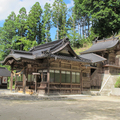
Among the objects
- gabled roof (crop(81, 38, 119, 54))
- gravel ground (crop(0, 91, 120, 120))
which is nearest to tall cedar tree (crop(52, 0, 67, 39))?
gabled roof (crop(81, 38, 119, 54))

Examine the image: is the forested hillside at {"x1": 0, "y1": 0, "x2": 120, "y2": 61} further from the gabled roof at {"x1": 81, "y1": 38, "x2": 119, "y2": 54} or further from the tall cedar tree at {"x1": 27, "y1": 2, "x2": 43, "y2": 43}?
the gabled roof at {"x1": 81, "y1": 38, "x2": 119, "y2": 54}

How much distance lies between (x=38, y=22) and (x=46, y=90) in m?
30.3

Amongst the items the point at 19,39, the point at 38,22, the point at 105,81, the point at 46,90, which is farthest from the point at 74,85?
the point at 38,22

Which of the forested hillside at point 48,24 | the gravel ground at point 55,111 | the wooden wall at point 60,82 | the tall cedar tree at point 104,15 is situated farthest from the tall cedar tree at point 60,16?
the gravel ground at point 55,111

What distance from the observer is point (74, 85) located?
61.5 feet

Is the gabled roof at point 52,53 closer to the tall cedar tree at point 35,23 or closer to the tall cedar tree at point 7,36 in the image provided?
the tall cedar tree at point 7,36

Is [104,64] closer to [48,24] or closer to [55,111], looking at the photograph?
[55,111]

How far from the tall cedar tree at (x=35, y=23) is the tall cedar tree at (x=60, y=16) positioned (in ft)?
13.7

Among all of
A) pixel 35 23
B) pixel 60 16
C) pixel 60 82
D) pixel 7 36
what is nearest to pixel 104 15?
pixel 60 16

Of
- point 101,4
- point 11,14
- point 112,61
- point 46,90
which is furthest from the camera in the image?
point 101,4

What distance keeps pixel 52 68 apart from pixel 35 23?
26.1 metres

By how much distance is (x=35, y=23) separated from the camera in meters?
39.6

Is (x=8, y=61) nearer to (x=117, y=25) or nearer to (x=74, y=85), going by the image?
(x=74, y=85)

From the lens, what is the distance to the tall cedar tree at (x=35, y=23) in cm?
3944
